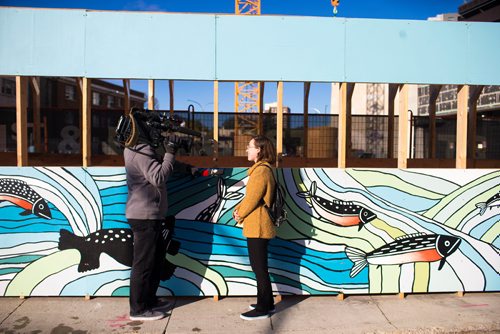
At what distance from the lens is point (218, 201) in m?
4.57

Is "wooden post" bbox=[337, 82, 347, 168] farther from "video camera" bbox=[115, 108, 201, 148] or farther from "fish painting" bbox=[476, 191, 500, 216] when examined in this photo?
"video camera" bbox=[115, 108, 201, 148]

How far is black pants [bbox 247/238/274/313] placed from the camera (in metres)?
4.06

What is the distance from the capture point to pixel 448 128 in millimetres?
11156

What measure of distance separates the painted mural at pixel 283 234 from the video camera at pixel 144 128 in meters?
0.65

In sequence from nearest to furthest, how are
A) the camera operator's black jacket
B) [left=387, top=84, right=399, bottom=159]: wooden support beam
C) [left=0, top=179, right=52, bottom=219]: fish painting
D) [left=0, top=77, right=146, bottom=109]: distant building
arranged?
the camera operator's black jacket → [left=0, top=179, right=52, bottom=219]: fish painting → [left=387, top=84, right=399, bottom=159]: wooden support beam → [left=0, top=77, right=146, bottom=109]: distant building

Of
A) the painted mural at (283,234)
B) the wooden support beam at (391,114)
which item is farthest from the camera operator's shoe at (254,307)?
the wooden support beam at (391,114)

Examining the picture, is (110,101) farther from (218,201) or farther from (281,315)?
(281,315)

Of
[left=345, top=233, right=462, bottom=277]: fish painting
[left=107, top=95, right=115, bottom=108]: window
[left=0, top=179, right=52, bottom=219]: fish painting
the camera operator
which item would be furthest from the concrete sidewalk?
[left=107, top=95, right=115, bottom=108]: window

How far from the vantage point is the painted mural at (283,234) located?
4.46 m

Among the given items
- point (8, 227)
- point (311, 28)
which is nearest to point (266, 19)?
point (311, 28)

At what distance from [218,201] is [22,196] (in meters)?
2.13

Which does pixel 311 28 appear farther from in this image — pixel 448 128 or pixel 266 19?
pixel 448 128

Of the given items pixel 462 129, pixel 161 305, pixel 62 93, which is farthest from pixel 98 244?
pixel 62 93

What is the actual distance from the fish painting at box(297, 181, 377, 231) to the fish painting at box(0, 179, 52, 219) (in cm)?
288
